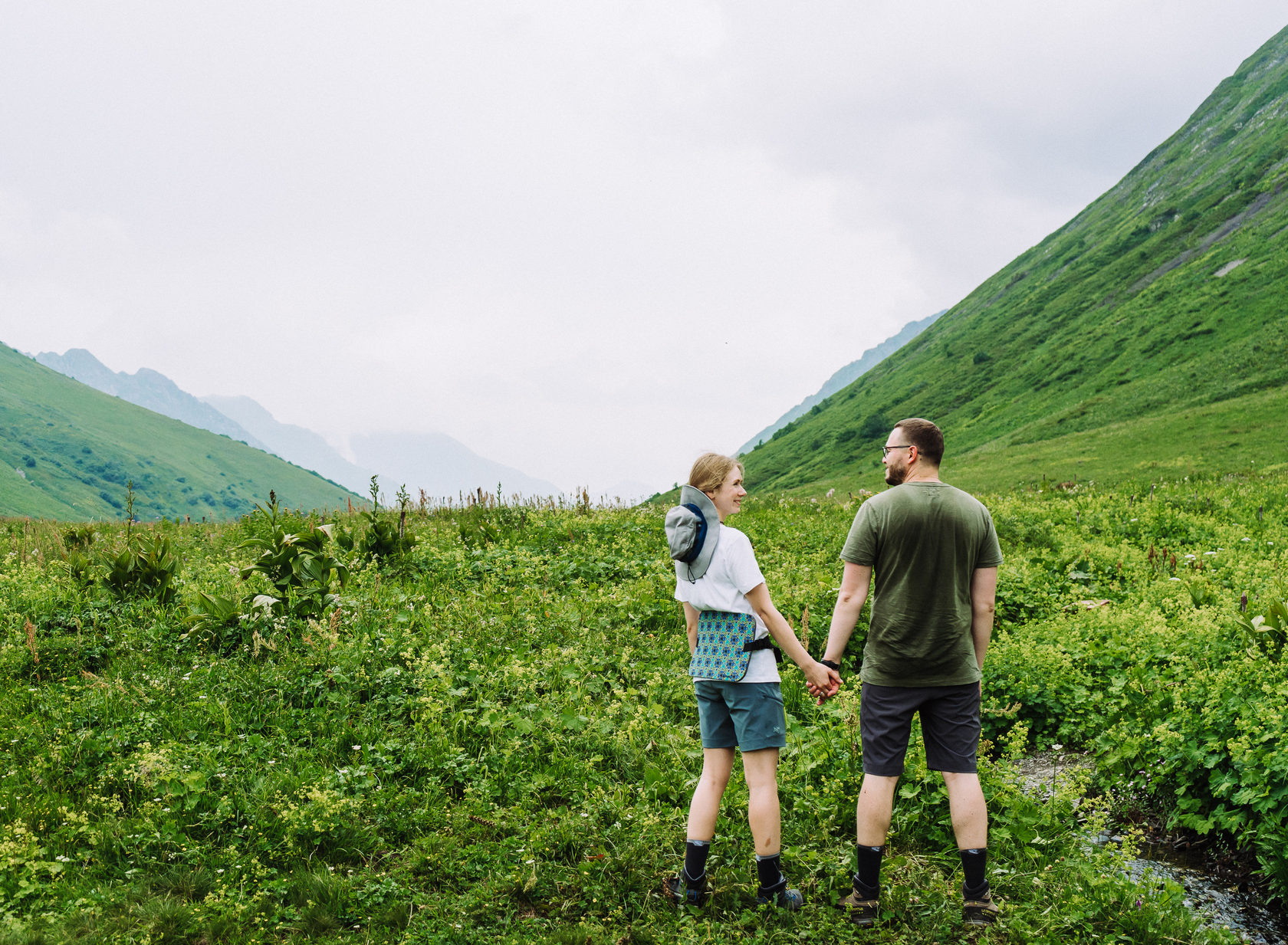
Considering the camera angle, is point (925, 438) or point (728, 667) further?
point (925, 438)

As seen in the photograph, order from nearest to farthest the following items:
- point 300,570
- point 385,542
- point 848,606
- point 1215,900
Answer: point 848,606
point 1215,900
point 300,570
point 385,542

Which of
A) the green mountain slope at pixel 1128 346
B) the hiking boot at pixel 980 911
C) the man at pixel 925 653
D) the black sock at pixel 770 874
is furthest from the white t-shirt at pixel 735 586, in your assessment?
the green mountain slope at pixel 1128 346

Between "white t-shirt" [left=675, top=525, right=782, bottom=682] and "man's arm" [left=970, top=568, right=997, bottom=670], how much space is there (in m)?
1.39

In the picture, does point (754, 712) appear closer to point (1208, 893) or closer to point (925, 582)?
point (925, 582)

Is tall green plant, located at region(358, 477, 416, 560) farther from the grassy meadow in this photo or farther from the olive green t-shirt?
the olive green t-shirt

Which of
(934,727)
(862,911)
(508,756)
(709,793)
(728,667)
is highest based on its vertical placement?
(728,667)

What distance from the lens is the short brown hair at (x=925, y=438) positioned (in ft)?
16.7

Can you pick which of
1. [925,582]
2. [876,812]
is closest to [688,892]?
[876,812]

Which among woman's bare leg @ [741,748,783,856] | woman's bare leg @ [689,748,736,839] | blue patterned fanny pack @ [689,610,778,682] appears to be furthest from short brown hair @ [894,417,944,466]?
woman's bare leg @ [689,748,736,839]

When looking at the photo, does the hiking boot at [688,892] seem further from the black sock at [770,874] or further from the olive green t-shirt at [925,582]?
the olive green t-shirt at [925,582]

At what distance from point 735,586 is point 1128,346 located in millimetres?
88673

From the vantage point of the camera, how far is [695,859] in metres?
4.96

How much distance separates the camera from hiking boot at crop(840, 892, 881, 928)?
4828 mm

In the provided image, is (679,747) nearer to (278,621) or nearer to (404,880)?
(404,880)
